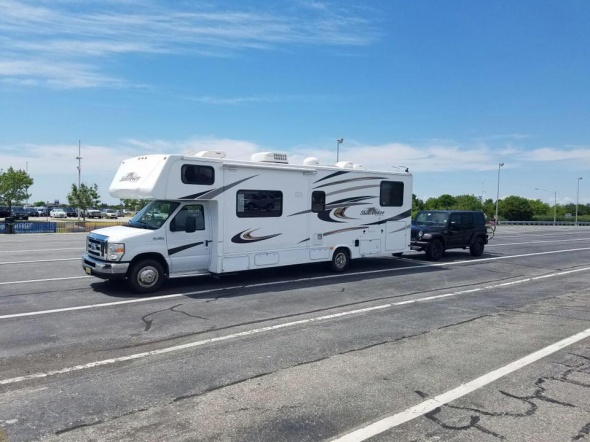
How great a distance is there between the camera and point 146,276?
10344 mm

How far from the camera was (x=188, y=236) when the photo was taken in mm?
10969

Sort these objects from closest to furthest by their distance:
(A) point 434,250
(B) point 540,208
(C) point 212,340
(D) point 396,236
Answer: (C) point 212,340 → (D) point 396,236 → (A) point 434,250 → (B) point 540,208

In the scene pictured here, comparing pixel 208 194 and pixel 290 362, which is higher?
pixel 208 194

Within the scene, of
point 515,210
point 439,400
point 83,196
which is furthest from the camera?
point 515,210

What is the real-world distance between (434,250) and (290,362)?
12.5 metres

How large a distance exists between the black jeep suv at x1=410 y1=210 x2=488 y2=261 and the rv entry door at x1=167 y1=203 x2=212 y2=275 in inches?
357

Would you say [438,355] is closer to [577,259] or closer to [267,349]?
[267,349]

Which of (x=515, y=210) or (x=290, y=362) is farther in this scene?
(x=515, y=210)

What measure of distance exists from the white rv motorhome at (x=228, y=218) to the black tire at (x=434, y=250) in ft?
13.5

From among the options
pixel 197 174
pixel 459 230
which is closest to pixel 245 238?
pixel 197 174

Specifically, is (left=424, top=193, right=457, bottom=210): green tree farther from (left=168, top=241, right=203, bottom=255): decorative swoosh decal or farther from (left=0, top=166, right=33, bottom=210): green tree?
(left=168, top=241, right=203, bottom=255): decorative swoosh decal

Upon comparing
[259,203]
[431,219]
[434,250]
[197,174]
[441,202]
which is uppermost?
[441,202]

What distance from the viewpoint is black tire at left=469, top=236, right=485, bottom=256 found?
63.4 feet

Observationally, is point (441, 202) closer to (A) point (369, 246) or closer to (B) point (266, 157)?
(A) point (369, 246)
